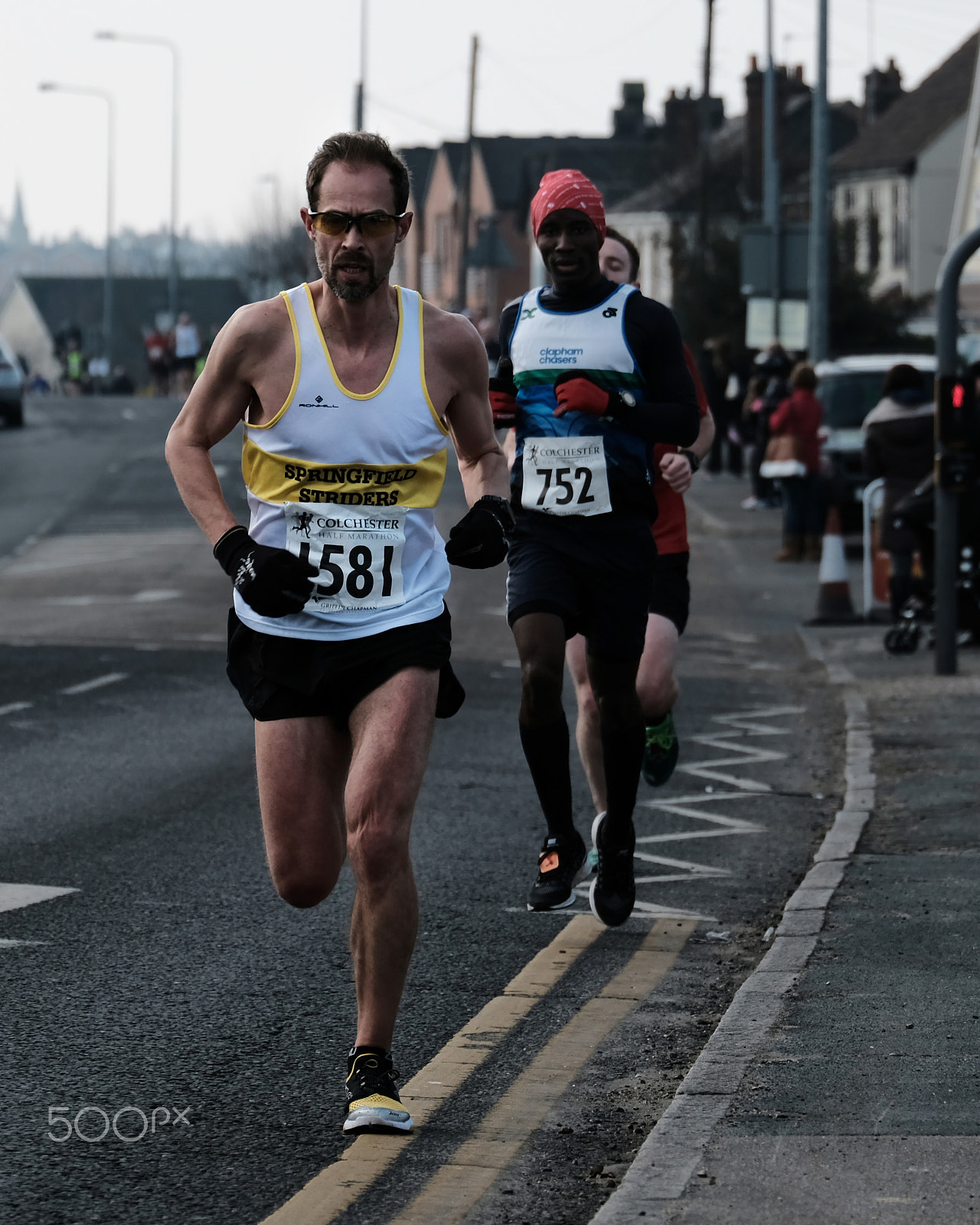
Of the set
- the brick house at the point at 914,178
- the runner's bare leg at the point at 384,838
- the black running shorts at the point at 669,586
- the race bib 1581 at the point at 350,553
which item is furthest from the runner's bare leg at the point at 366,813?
the brick house at the point at 914,178

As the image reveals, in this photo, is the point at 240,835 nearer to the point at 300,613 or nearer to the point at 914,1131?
the point at 300,613

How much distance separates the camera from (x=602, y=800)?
267 inches

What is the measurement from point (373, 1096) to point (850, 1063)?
1.08 metres

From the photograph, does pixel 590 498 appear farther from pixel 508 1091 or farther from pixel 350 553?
pixel 508 1091

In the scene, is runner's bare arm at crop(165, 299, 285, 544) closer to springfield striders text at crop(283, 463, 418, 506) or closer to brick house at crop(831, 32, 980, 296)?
springfield striders text at crop(283, 463, 418, 506)

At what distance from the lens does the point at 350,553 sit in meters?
4.56

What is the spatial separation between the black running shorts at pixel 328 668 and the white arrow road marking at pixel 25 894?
102 inches

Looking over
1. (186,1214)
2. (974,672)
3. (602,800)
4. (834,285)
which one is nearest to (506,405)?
(602,800)

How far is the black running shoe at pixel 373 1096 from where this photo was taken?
443 cm

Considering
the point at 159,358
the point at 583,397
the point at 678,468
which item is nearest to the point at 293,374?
the point at 583,397

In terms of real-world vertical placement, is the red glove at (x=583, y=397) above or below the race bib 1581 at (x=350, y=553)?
above

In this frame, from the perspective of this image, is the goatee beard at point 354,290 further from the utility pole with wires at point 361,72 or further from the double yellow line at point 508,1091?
the utility pole with wires at point 361,72

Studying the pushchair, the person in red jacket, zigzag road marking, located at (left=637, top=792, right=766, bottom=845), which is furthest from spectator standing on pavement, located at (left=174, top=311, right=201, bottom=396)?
zigzag road marking, located at (left=637, top=792, right=766, bottom=845)

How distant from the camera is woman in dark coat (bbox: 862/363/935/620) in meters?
15.0
